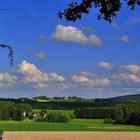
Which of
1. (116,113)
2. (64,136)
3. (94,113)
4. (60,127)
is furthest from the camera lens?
(94,113)

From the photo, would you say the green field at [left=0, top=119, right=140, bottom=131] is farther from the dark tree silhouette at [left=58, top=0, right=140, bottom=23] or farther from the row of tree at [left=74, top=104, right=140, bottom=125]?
the dark tree silhouette at [left=58, top=0, right=140, bottom=23]

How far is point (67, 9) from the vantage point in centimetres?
674

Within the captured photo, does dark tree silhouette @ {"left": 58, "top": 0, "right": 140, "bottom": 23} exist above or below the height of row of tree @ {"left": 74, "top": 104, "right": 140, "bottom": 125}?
below

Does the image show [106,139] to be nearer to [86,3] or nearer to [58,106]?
[86,3]

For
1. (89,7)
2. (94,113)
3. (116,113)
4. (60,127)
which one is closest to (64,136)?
(60,127)

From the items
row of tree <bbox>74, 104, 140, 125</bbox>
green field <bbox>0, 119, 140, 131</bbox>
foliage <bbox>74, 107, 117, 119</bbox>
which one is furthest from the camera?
foliage <bbox>74, 107, 117, 119</bbox>

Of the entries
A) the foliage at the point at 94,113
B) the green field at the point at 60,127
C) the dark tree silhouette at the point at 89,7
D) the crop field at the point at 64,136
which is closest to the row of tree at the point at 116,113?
the foliage at the point at 94,113

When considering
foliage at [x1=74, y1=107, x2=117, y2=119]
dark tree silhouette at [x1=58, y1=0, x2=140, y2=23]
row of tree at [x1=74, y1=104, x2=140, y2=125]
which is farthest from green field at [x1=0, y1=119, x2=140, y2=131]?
dark tree silhouette at [x1=58, y1=0, x2=140, y2=23]

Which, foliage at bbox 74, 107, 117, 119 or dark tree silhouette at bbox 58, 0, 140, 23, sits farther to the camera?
foliage at bbox 74, 107, 117, 119

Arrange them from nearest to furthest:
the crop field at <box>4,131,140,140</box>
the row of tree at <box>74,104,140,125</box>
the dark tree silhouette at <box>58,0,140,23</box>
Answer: the dark tree silhouette at <box>58,0,140,23</box> → the crop field at <box>4,131,140,140</box> → the row of tree at <box>74,104,140,125</box>

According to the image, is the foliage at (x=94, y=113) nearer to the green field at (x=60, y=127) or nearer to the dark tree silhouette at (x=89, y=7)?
the green field at (x=60, y=127)

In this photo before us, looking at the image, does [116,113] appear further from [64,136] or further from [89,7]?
[89,7]

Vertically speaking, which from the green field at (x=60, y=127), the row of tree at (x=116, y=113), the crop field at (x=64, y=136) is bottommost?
the crop field at (x=64, y=136)

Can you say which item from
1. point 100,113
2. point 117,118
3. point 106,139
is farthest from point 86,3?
point 100,113
